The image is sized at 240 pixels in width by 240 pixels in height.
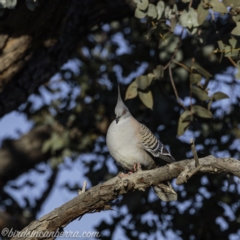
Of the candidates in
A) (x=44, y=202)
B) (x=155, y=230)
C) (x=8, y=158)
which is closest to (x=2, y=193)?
(x=8, y=158)

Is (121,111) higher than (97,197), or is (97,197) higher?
(97,197)

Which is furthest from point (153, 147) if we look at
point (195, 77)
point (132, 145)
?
point (195, 77)

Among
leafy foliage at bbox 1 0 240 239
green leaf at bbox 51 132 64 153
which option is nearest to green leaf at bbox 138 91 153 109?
leafy foliage at bbox 1 0 240 239

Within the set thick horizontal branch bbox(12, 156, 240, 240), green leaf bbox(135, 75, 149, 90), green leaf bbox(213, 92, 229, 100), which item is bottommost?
green leaf bbox(213, 92, 229, 100)

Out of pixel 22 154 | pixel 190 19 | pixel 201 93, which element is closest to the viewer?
pixel 190 19

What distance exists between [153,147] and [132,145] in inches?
5.3

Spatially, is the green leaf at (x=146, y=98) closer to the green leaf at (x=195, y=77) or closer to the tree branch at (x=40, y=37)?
the green leaf at (x=195, y=77)

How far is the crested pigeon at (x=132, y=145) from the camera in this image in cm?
432

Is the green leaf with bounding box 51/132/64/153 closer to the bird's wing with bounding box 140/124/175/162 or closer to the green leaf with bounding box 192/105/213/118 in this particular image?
the bird's wing with bounding box 140/124/175/162

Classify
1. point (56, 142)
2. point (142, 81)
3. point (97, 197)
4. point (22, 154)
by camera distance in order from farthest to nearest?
point (22, 154) → point (56, 142) → point (142, 81) → point (97, 197)

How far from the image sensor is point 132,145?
4398 millimetres

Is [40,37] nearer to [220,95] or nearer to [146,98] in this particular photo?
[146,98]

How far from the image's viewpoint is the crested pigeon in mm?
4324

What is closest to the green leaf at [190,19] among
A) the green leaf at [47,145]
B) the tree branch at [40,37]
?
the tree branch at [40,37]
